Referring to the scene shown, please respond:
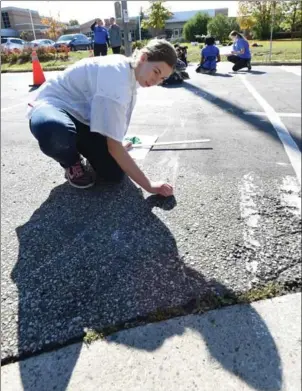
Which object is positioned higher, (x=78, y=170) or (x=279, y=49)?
(x=279, y=49)

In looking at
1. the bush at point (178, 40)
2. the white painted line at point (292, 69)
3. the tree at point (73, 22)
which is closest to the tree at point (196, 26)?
the bush at point (178, 40)

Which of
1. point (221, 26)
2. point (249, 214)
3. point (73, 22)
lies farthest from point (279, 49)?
point (73, 22)

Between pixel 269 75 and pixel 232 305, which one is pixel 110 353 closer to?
pixel 232 305

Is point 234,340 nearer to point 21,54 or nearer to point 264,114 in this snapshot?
point 21,54

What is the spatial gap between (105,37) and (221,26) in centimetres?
36

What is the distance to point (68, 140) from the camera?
5.22 feet

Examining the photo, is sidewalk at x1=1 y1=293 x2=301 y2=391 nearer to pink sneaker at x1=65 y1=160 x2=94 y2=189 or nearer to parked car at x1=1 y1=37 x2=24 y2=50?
parked car at x1=1 y1=37 x2=24 y2=50

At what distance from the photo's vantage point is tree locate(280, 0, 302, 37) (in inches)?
26.0

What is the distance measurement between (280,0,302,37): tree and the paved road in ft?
2.99

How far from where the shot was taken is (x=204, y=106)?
458cm

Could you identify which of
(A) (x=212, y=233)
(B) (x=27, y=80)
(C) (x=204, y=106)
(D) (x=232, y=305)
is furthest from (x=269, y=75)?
(D) (x=232, y=305)

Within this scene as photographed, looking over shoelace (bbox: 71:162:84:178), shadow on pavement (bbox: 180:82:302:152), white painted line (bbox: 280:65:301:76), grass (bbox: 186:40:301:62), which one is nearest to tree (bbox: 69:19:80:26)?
grass (bbox: 186:40:301:62)

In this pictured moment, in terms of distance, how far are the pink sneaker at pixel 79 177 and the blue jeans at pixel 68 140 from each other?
0.24 feet

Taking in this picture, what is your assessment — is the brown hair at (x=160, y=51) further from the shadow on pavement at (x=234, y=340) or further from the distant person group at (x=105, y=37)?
the shadow on pavement at (x=234, y=340)
